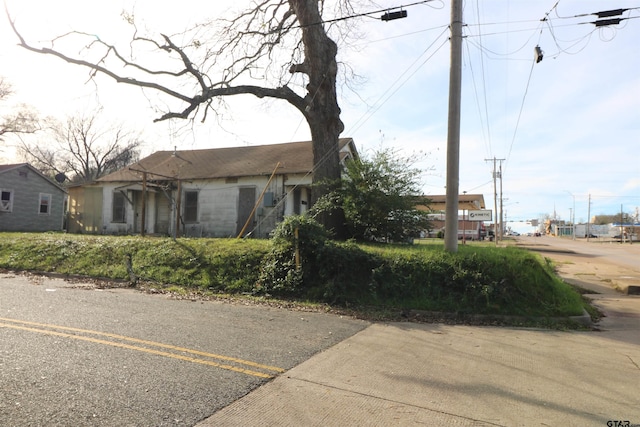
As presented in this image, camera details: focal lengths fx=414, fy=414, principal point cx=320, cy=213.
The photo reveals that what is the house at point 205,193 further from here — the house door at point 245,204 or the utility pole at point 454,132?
the utility pole at point 454,132

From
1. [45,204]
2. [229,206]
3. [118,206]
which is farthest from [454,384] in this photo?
[45,204]

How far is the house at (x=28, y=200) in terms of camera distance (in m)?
26.1

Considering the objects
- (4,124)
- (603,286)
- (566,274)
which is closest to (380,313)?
(603,286)

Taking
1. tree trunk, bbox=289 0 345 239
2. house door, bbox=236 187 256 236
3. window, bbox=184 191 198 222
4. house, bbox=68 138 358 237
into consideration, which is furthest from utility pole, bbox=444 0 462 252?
window, bbox=184 191 198 222

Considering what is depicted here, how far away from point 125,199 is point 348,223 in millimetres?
14721

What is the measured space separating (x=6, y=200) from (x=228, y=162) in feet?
52.0

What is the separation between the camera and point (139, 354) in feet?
16.1

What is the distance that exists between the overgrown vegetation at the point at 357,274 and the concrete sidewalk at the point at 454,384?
1.46 m

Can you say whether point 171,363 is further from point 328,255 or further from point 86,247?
point 86,247

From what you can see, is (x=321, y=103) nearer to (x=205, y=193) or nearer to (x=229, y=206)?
(x=229, y=206)

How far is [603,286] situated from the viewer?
13.7 meters

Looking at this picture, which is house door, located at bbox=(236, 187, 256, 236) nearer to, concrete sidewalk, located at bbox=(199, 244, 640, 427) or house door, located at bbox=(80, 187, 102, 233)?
house door, located at bbox=(80, 187, 102, 233)

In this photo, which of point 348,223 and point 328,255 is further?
point 348,223

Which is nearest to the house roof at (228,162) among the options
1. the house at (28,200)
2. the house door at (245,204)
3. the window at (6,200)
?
the house door at (245,204)
